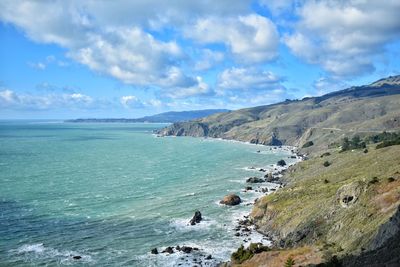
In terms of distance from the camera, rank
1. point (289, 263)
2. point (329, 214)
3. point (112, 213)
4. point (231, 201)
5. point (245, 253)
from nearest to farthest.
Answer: point (289, 263) → point (245, 253) → point (329, 214) → point (112, 213) → point (231, 201)

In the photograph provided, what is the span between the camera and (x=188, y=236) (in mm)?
80938

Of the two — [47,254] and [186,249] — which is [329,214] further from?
[47,254]

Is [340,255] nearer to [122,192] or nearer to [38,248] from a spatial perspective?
[38,248]

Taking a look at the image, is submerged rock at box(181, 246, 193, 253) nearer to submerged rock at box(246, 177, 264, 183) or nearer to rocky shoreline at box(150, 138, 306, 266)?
rocky shoreline at box(150, 138, 306, 266)

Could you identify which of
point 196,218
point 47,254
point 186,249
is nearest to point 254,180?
point 196,218

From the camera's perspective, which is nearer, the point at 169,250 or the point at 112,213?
the point at 169,250

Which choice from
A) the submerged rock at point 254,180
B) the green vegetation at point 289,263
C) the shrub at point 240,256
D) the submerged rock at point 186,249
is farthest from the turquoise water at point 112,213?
the green vegetation at point 289,263

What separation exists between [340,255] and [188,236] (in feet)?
105

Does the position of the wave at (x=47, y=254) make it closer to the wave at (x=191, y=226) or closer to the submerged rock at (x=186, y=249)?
the submerged rock at (x=186, y=249)

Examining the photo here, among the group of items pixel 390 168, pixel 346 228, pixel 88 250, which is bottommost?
pixel 88 250

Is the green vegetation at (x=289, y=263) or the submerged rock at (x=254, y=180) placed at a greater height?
the green vegetation at (x=289, y=263)

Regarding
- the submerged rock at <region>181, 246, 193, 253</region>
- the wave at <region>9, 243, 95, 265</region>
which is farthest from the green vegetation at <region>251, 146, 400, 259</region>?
the wave at <region>9, 243, 95, 265</region>

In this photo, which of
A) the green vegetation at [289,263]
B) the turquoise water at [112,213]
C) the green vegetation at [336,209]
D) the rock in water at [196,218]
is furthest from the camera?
the rock in water at [196,218]

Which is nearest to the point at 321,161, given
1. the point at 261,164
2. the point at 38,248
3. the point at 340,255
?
the point at 261,164
